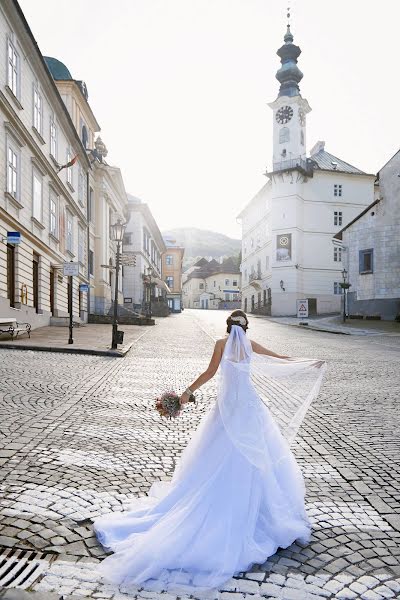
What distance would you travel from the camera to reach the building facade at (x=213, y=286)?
111562mm

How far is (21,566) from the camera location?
305 centimetres

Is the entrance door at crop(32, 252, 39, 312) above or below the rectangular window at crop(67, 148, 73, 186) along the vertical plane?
below

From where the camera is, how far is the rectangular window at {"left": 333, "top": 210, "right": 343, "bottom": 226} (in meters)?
54.6

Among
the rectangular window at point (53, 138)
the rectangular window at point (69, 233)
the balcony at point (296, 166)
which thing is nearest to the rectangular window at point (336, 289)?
the balcony at point (296, 166)

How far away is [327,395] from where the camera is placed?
363 inches

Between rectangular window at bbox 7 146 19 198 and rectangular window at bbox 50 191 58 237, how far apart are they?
17.7 feet

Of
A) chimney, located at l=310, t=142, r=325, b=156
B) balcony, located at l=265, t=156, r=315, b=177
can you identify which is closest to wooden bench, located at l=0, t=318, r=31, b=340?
balcony, located at l=265, t=156, r=315, b=177

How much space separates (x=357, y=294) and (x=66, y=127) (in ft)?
76.5

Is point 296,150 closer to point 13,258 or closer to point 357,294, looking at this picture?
point 357,294

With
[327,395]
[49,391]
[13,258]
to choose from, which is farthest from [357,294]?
[49,391]

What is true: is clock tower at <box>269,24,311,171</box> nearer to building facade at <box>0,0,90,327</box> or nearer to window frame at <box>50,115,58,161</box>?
building facade at <box>0,0,90,327</box>

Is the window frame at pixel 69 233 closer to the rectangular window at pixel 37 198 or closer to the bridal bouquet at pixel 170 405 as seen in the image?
the rectangular window at pixel 37 198

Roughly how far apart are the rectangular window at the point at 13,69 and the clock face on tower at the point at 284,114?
124 ft

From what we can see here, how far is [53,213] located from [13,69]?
781cm
